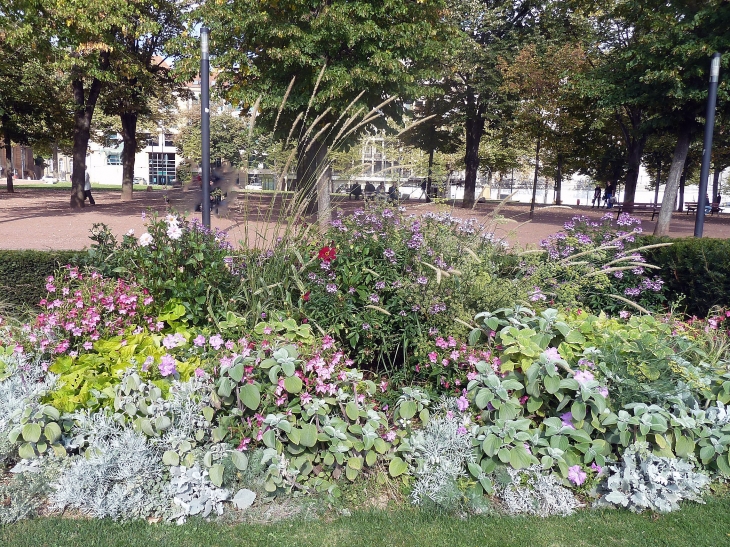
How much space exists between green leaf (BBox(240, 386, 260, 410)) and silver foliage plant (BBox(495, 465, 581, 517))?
1265mm

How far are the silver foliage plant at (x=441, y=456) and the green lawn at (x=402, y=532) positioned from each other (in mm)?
118

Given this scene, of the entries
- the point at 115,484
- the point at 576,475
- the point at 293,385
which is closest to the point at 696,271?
the point at 576,475

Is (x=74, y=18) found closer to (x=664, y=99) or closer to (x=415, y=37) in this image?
(x=415, y=37)

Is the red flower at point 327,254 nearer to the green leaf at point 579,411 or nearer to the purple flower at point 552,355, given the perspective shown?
the purple flower at point 552,355

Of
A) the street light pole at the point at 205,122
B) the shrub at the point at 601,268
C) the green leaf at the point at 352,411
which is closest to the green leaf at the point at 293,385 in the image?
the green leaf at the point at 352,411

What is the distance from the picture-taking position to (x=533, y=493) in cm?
295

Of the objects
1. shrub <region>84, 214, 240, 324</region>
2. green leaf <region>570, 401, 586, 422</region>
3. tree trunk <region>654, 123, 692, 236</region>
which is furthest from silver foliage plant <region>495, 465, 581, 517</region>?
tree trunk <region>654, 123, 692, 236</region>

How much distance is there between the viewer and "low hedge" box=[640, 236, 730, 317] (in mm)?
5570

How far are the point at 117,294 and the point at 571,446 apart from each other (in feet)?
9.69

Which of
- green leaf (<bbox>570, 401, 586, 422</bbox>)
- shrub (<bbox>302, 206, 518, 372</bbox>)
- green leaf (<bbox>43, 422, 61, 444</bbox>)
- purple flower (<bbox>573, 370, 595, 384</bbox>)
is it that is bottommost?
green leaf (<bbox>43, 422, 61, 444</bbox>)

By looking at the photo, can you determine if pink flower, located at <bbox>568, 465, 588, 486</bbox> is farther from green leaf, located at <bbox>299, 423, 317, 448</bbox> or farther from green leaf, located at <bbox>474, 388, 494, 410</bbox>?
green leaf, located at <bbox>299, 423, 317, 448</bbox>

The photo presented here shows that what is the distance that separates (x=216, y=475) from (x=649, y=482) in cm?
211

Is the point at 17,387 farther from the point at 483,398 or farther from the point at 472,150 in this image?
the point at 472,150

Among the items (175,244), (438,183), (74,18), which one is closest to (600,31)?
(74,18)
